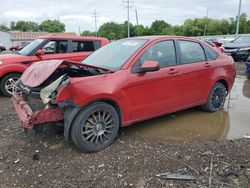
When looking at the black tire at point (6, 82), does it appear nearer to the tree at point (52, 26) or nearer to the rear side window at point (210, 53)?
the rear side window at point (210, 53)

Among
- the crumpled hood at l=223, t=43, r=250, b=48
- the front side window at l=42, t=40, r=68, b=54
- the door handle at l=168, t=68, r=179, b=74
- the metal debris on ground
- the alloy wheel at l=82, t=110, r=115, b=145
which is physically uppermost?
the front side window at l=42, t=40, r=68, b=54

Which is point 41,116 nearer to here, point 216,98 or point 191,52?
point 191,52

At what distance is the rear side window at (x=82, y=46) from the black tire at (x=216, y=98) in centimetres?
459

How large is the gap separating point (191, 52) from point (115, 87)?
2051mm

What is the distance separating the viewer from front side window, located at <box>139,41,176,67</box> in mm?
4864

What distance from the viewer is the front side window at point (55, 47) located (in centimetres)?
871

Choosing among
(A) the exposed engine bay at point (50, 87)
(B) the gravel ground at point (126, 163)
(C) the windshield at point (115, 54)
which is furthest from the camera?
(C) the windshield at point (115, 54)

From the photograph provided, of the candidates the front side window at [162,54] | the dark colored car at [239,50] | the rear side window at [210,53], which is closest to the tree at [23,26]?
the dark colored car at [239,50]

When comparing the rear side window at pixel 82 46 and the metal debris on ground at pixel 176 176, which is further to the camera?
the rear side window at pixel 82 46

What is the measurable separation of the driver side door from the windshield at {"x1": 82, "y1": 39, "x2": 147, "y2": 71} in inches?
9.0

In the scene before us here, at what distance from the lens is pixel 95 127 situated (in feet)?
13.9

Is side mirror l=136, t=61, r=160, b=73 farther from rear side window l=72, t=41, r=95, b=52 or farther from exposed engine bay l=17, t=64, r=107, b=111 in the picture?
rear side window l=72, t=41, r=95, b=52

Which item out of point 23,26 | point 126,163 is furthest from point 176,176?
point 23,26

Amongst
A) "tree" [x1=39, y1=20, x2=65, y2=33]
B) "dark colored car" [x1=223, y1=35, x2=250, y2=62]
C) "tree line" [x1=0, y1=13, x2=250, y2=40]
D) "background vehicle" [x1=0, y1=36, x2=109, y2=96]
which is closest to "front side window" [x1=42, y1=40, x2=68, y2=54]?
"background vehicle" [x1=0, y1=36, x2=109, y2=96]
